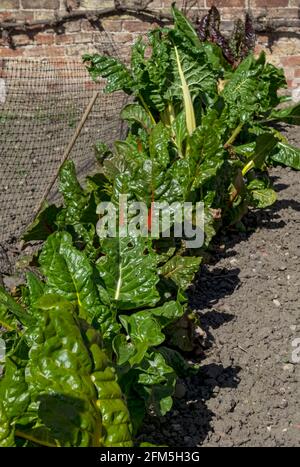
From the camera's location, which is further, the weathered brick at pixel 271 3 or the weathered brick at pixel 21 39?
the weathered brick at pixel 21 39

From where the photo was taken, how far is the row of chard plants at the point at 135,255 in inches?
79.0

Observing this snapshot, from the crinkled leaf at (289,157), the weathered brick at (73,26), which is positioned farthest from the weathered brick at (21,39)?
the crinkled leaf at (289,157)

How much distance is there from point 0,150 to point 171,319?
323cm

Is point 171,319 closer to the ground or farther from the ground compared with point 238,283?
farther from the ground

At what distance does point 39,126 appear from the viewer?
19.6 feet

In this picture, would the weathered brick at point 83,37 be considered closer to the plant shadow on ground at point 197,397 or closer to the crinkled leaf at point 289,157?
the crinkled leaf at point 289,157

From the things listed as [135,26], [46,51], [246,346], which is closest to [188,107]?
[246,346]

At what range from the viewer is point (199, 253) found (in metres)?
3.52

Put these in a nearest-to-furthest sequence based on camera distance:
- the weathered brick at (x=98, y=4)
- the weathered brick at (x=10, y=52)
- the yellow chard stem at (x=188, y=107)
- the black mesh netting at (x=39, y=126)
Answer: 1. the yellow chard stem at (x=188, y=107)
2. the black mesh netting at (x=39, y=126)
3. the weathered brick at (x=98, y=4)
4. the weathered brick at (x=10, y=52)

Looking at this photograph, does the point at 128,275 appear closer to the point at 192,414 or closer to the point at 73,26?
the point at 192,414

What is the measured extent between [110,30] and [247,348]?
4.12m

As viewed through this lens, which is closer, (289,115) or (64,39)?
(289,115)

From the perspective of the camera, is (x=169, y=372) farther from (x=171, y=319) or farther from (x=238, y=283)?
(x=238, y=283)

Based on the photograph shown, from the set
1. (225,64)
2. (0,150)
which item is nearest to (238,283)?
(225,64)
